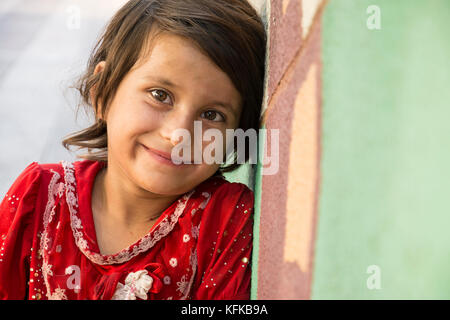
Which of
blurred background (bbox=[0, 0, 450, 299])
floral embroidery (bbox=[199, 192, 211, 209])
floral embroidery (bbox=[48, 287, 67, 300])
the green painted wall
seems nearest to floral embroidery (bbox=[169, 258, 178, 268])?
floral embroidery (bbox=[199, 192, 211, 209])

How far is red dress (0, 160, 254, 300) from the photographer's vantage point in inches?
42.5

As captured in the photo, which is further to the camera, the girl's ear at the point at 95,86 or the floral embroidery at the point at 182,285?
the girl's ear at the point at 95,86

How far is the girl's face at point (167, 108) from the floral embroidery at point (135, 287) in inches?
7.8

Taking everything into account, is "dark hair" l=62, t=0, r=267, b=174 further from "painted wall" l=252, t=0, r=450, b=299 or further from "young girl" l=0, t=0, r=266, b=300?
"painted wall" l=252, t=0, r=450, b=299

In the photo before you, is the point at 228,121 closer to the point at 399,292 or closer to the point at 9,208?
the point at 9,208

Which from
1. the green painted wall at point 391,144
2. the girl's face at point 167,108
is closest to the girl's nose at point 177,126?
the girl's face at point 167,108

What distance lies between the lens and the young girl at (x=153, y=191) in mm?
1043

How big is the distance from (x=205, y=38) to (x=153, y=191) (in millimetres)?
364

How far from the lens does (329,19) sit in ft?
1.33

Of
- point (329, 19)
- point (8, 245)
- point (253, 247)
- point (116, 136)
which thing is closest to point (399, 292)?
point (329, 19)

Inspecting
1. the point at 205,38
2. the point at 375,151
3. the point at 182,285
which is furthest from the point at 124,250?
the point at 375,151

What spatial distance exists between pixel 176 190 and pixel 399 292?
0.77 meters

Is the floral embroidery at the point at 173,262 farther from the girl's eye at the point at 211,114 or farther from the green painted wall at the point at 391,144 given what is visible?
the green painted wall at the point at 391,144

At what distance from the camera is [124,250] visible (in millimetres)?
1141
